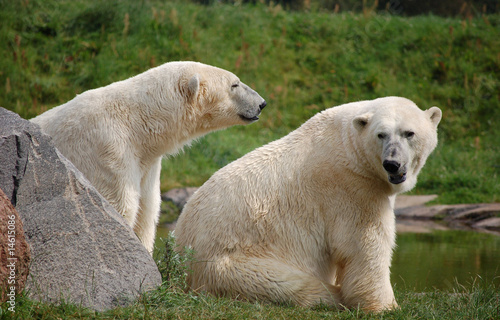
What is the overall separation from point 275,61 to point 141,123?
11842 mm

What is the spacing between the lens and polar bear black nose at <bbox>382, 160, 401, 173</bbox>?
3916 mm

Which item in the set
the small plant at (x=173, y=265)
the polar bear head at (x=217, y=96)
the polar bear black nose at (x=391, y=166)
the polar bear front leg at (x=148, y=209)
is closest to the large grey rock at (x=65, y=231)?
the small plant at (x=173, y=265)

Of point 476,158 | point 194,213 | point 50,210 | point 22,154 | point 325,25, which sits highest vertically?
point 22,154

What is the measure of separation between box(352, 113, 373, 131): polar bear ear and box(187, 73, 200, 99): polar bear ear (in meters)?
1.45

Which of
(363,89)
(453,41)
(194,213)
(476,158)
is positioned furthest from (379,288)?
(453,41)

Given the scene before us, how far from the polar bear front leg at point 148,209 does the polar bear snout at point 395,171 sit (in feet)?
6.97

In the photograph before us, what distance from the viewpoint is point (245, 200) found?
14.1ft

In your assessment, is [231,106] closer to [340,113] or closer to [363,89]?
[340,113]

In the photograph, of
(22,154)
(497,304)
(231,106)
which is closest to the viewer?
(22,154)

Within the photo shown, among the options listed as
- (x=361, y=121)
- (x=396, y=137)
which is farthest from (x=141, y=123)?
(x=396, y=137)

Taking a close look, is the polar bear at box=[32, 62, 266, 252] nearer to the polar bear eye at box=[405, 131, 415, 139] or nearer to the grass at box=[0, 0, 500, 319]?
the polar bear eye at box=[405, 131, 415, 139]

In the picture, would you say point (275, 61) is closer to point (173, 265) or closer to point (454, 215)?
point (454, 215)

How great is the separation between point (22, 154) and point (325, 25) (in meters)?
15.0

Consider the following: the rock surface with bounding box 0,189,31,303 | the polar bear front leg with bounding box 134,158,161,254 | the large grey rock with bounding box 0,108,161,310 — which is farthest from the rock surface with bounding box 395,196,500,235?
the rock surface with bounding box 0,189,31,303
